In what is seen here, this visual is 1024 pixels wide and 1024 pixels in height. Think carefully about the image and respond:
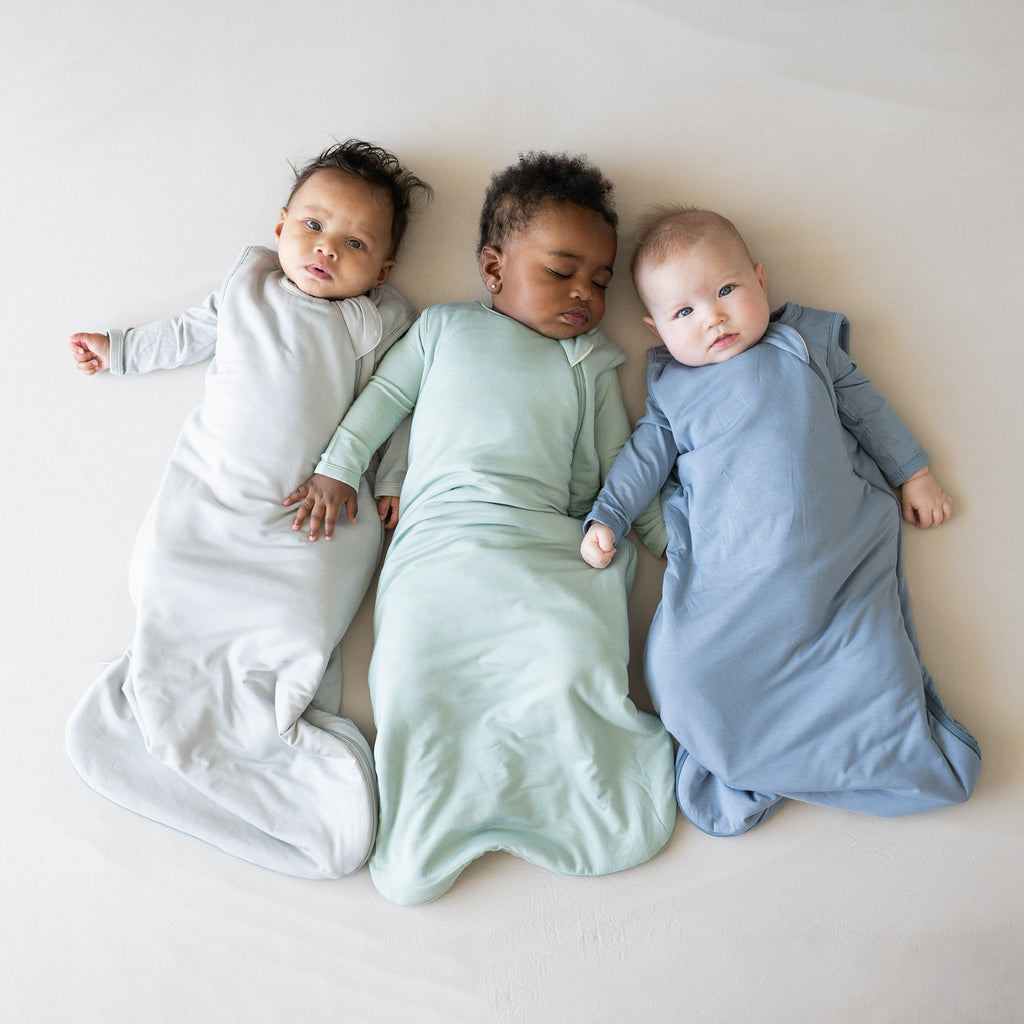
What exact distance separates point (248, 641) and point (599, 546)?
0.56 meters

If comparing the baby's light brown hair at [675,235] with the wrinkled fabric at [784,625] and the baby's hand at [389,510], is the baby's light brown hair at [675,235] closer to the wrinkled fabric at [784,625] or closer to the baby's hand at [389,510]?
the wrinkled fabric at [784,625]

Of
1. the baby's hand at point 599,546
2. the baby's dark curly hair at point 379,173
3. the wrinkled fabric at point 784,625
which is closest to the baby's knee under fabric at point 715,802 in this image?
the wrinkled fabric at point 784,625

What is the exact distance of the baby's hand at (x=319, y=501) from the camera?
4.30 ft

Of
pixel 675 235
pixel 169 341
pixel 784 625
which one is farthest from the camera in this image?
pixel 169 341

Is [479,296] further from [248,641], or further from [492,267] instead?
[248,641]

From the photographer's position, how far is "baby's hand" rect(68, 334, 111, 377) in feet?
4.71

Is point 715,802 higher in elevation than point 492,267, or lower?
lower

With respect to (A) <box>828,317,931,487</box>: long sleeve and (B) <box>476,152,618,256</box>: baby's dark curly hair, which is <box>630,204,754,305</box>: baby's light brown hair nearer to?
(B) <box>476,152,618,256</box>: baby's dark curly hair

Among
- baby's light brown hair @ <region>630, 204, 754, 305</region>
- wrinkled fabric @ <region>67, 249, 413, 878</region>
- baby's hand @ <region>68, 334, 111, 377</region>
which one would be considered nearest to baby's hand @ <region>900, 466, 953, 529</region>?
baby's light brown hair @ <region>630, 204, 754, 305</region>

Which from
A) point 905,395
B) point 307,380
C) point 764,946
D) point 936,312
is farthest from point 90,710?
point 936,312

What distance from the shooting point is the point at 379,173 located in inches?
55.3

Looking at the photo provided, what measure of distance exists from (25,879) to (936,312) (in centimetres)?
175

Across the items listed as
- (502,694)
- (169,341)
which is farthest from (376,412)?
(502,694)

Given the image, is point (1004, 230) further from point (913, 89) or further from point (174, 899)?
point (174, 899)
